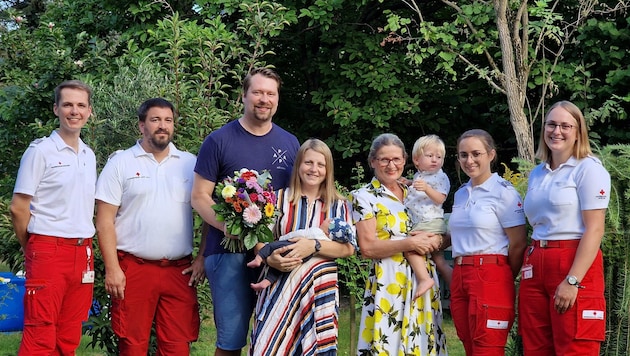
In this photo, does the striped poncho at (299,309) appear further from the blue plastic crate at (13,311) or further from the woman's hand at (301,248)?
the blue plastic crate at (13,311)

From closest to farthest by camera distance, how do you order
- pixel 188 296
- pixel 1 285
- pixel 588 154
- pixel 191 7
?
pixel 588 154 → pixel 188 296 → pixel 1 285 → pixel 191 7

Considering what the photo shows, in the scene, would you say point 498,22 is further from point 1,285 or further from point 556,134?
point 1,285

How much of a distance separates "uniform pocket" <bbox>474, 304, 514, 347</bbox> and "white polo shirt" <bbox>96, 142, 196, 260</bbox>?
1875 mm

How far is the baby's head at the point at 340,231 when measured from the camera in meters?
4.59

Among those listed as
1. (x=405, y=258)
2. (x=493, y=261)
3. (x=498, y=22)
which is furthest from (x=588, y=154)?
(x=498, y=22)

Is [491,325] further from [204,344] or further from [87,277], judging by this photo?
[204,344]

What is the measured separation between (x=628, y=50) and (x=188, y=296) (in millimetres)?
6921

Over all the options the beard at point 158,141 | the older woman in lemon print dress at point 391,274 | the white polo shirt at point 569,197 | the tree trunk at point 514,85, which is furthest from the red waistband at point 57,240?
the tree trunk at point 514,85

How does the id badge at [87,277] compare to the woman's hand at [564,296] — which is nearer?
the woman's hand at [564,296]

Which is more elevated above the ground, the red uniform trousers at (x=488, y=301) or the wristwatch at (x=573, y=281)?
the wristwatch at (x=573, y=281)

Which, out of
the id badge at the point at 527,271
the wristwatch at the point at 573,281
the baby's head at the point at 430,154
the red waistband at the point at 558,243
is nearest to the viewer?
the wristwatch at the point at 573,281

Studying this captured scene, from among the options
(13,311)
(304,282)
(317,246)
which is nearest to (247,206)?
(317,246)

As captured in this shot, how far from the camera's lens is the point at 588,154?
14.2 feet

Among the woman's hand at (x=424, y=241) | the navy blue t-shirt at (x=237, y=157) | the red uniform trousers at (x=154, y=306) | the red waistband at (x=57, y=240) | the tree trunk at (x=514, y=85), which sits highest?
the tree trunk at (x=514, y=85)
